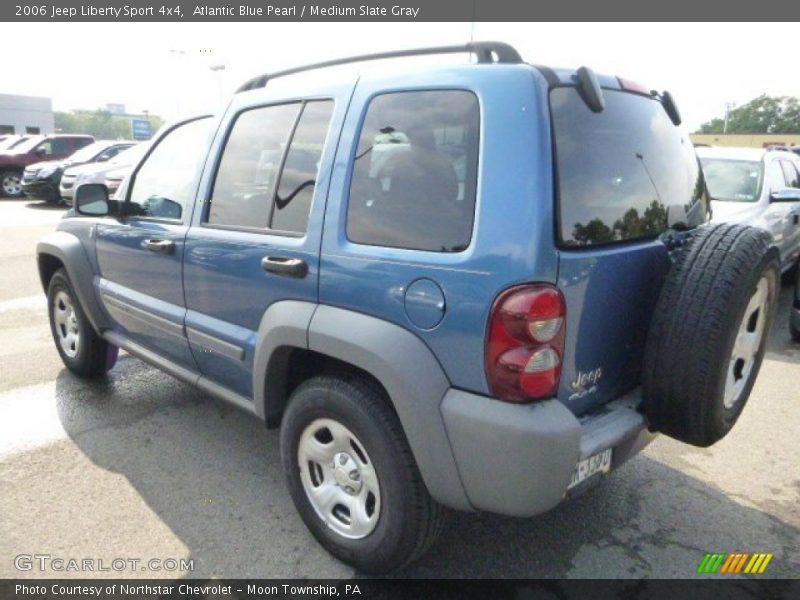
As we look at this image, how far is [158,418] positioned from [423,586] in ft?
7.24

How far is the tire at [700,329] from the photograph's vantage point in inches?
81.5

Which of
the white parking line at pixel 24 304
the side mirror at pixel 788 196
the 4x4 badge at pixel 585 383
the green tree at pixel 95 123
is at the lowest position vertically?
the white parking line at pixel 24 304

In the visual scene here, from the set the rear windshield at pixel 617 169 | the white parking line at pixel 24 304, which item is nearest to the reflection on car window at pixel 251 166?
the rear windshield at pixel 617 169

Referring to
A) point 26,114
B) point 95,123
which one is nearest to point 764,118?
point 26,114

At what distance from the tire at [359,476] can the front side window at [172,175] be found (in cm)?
136

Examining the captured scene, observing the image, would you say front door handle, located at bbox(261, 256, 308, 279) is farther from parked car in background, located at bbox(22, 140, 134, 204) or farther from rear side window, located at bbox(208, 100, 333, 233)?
parked car in background, located at bbox(22, 140, 134, 204)

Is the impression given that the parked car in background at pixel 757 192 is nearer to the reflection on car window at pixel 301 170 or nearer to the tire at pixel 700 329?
the tire at pixel 700 329

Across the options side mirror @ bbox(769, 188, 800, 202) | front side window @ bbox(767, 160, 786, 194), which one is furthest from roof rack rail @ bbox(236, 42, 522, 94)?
front side window @ bbox(767, 160, 786, 194)

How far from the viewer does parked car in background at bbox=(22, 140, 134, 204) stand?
1534 cm

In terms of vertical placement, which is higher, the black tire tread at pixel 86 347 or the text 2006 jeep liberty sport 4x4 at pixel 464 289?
the text 2006 jeep liberty sport 4x4 at pixel 464 289

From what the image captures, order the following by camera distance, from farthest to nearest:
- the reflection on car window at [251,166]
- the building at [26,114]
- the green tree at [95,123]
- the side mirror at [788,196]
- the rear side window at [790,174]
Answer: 1. the green tree at [95,123]
2. the building at [26,114]
3. the rear side window at [790,174]
4. the side mirror at [788,196]
5. the reflection on car window at [251,166]

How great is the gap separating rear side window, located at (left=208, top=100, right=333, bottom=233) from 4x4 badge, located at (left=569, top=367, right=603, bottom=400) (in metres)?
1.24

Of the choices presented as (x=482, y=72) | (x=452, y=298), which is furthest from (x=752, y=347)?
(x=482, y=72)

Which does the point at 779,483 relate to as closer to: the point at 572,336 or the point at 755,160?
the point at 572,336
